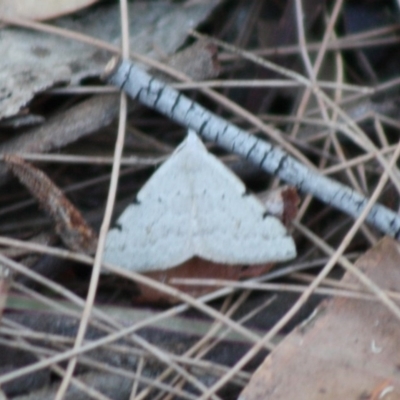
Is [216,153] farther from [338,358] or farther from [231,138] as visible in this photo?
[338,358]

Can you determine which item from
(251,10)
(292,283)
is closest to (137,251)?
(292,283)

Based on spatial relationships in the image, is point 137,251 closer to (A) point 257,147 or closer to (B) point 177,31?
(A) point 257,147

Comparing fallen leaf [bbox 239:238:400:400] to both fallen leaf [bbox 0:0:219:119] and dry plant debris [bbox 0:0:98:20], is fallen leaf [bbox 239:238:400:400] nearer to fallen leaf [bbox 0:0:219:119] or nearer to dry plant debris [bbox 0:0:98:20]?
fallen leaf [bbox 0:0:219:119]

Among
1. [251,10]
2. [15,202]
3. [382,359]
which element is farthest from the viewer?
[251,10]

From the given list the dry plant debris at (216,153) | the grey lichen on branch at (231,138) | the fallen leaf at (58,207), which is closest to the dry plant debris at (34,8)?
the dry plant debris at (216,153)

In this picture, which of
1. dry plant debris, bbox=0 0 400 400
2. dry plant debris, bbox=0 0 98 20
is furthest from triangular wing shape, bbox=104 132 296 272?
dry plant debris, bbox=0 0 98 20
